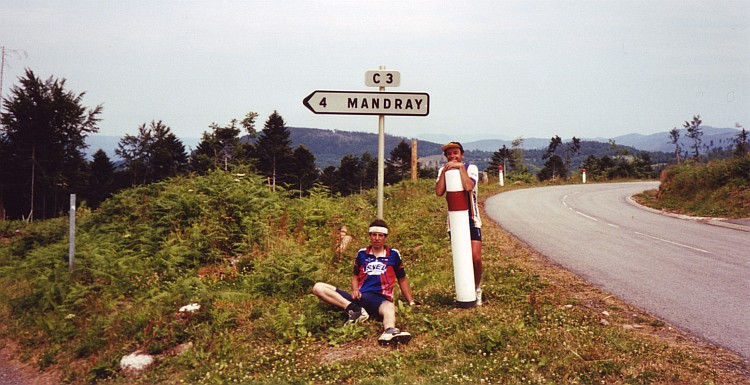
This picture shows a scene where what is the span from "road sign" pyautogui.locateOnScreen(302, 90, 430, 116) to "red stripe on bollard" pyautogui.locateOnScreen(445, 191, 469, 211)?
107 centimetres

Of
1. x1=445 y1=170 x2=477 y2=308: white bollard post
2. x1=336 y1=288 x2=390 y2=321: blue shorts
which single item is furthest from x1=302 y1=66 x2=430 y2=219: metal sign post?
x1=336 y1=288 x2=390 y2=321: blue shorts

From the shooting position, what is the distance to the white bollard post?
20.2 ft

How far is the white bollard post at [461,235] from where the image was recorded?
20.2 ft

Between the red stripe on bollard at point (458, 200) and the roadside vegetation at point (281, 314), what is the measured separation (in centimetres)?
125

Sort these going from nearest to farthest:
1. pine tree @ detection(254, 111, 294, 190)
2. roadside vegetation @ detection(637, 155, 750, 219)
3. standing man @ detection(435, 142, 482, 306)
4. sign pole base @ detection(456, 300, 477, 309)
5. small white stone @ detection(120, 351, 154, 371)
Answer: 1. small white stone @ detection(120, 351, 154, 371)
2. standing man @ detection(435, 142, 482, 306)
3. sign pole base @ detection(456, 300, 477, 309)
4. roadside vegetation @ detection(637, 155, 750, 219)
5. pine tree @ detection(254, 111, 294, 190)

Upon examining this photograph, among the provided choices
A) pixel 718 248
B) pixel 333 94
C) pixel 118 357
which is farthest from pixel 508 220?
pixel 118 357

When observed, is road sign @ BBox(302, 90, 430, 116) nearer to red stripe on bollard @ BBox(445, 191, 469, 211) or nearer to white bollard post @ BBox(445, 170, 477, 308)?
white bollard post @ BBox(445, 170, 477, 308)

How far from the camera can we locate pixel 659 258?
9867 mm

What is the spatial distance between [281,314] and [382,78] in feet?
10.4

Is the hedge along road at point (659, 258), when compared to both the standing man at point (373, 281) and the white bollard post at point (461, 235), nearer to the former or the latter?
the white bollard post at point (461, 235)

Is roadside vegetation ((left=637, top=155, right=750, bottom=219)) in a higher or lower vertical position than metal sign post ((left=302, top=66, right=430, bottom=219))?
lower

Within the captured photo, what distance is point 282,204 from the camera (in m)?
12.3

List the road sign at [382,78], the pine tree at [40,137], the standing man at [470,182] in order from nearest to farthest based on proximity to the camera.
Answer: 1. the standing man at [470,182]
2. the road sign at [382,78]
3. the pine tree at [40,137]

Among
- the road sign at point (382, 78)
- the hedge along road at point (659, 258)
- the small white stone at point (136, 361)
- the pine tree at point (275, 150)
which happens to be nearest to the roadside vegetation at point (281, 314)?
the small white stone at point (136, 361)
